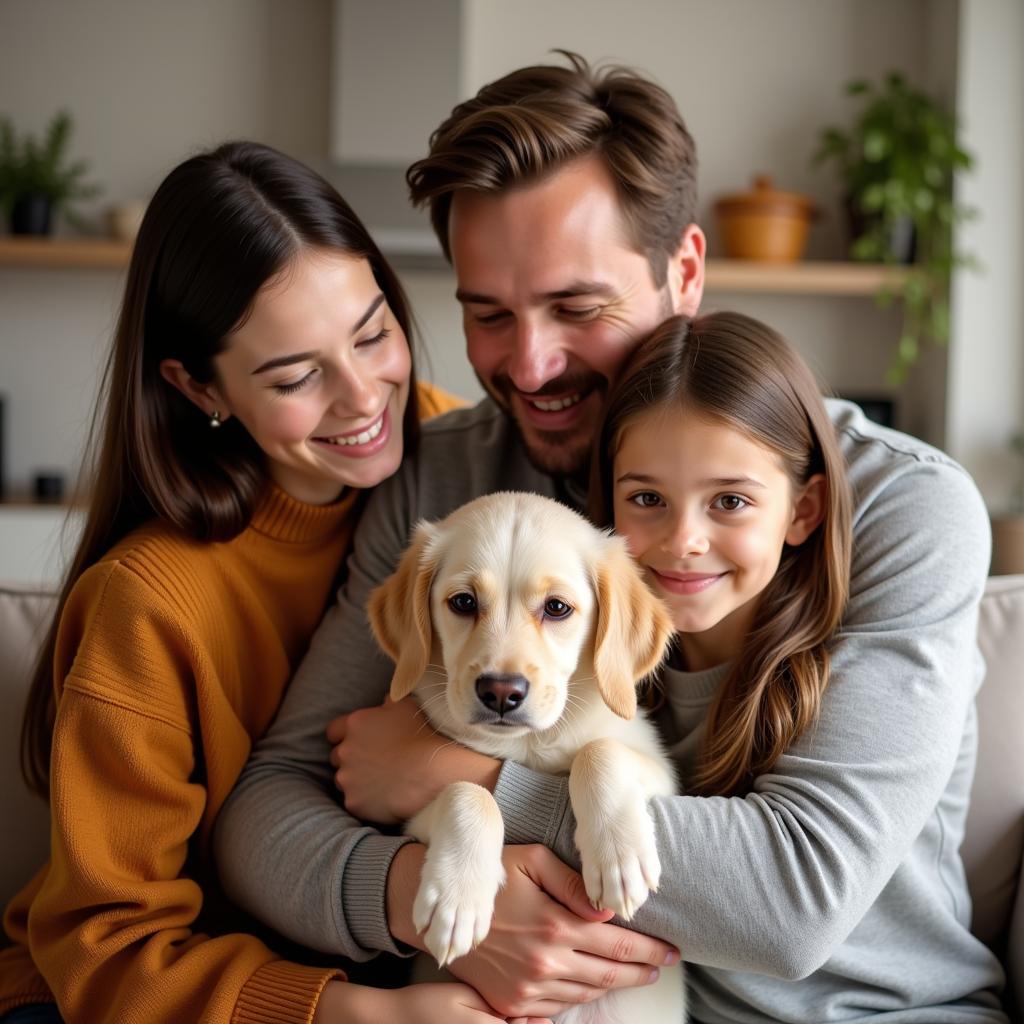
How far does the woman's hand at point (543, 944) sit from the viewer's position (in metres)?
1.42

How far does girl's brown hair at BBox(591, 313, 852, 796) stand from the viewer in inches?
62.0

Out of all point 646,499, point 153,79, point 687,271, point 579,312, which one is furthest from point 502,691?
point 153,79

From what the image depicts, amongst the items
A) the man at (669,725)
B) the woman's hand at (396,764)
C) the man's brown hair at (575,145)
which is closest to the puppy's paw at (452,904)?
the man at (669,725)

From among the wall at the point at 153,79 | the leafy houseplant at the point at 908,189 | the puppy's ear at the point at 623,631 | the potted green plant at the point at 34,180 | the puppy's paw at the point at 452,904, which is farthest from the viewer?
the wall at the point at 153,79

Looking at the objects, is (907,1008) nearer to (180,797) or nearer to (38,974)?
(180,797)

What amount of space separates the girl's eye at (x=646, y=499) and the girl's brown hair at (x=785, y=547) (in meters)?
0.11

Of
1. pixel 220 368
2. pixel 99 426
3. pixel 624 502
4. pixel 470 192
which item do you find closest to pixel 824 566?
pixel 624 502

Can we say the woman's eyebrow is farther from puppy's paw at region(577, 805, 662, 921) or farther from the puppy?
puppy's paw at region(577, 805, 662, 921)

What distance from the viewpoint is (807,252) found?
16.7ft

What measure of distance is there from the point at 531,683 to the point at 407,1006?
1.49 feet

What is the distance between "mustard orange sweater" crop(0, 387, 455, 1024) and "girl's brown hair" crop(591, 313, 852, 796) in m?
0.65

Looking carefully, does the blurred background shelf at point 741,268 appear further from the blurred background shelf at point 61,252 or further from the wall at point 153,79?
the wall at point 153,79

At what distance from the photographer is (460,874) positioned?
134 centimetres

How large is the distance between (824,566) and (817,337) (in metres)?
3.72
